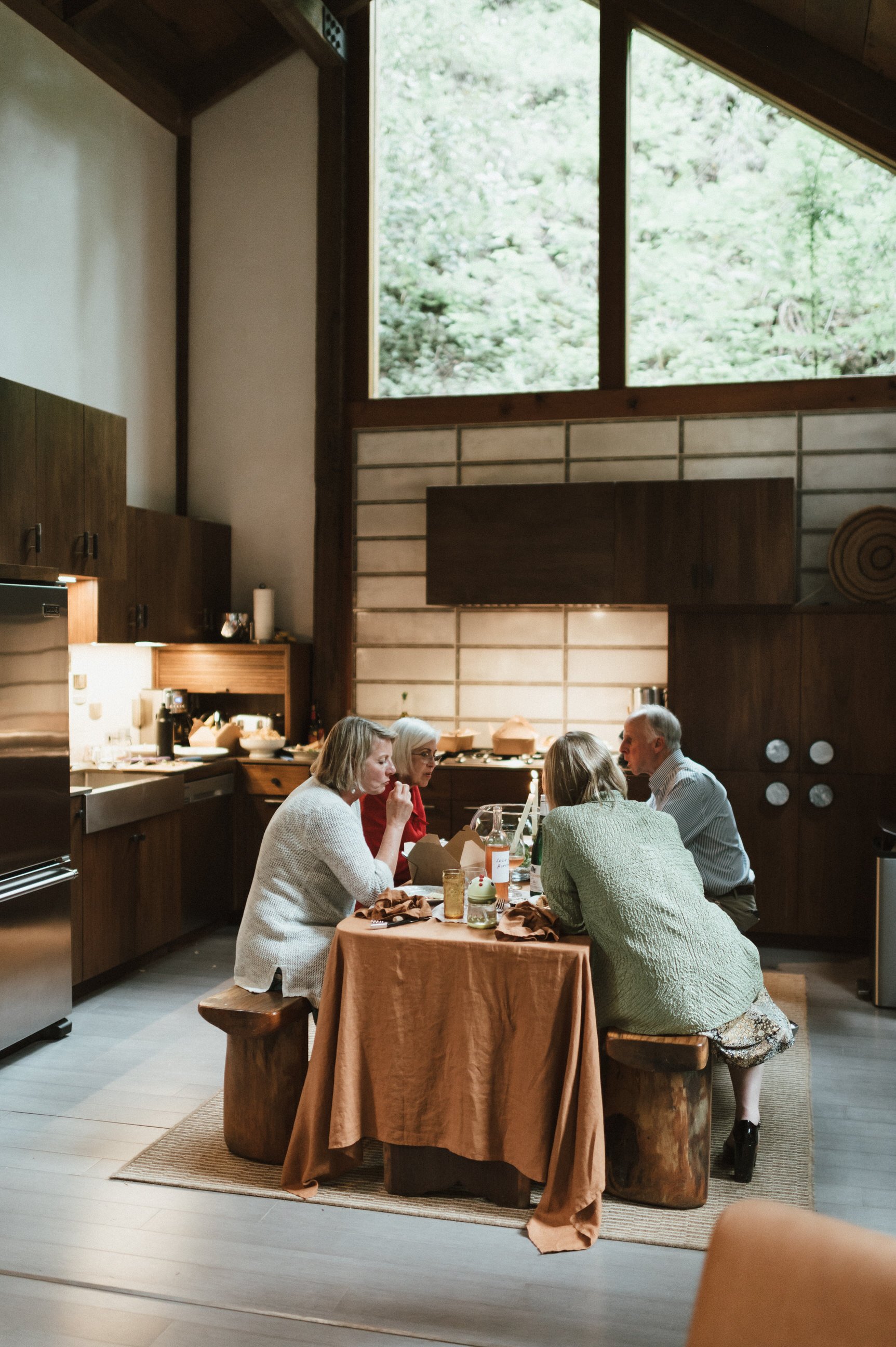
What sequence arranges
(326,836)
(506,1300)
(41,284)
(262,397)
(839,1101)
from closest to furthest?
(506,1300) → (326,836) → (839,1101) → (41,284) → (262,397)

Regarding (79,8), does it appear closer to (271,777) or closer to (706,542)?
(271,777)

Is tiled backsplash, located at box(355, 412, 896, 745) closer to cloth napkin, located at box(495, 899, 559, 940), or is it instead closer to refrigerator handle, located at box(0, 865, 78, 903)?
refrigerator handle, located at box(0, 865, 78, 903)

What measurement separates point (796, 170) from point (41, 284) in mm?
4293

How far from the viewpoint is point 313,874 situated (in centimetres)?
350

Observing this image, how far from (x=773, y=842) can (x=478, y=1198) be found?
10.6ft

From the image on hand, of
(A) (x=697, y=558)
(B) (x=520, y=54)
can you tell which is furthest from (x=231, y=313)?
(A) (x=697, y=558)

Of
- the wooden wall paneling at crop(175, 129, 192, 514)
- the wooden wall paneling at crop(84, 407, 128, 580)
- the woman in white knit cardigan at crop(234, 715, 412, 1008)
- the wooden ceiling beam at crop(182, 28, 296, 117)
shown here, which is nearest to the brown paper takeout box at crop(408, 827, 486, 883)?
the woman in white knit cardigan at crop(234, 715, 412, 1008)

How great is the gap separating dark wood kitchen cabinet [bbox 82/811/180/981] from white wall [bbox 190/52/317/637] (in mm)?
1948

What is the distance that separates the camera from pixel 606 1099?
3.21 meters

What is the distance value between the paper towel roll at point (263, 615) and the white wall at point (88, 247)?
0.95 meters

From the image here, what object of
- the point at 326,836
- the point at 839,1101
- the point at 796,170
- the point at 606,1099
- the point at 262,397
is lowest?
the point at 839,1101

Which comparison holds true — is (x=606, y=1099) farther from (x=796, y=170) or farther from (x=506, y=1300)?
(x=796, y=170)

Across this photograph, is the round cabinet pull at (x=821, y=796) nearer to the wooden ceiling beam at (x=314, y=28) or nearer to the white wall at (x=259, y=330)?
the white wall at (x=259, y=330)

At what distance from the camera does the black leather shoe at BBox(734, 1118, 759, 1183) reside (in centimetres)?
335
